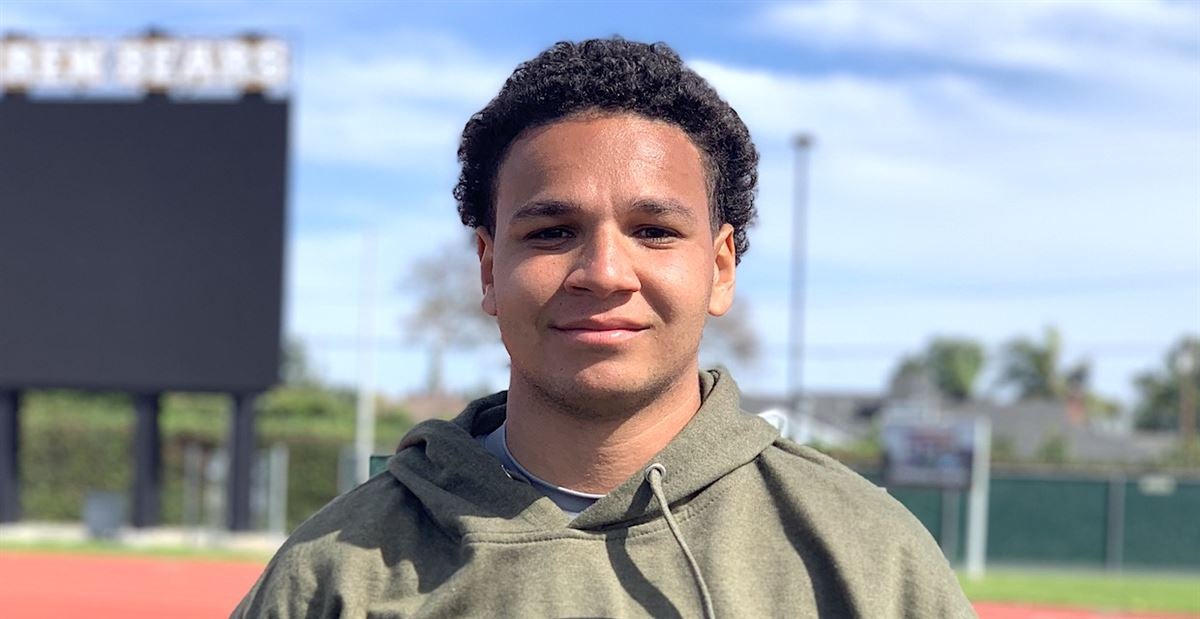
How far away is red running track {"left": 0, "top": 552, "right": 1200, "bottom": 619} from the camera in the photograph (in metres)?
13.4

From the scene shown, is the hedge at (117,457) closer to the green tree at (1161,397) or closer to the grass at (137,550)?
the grass at (137,550)

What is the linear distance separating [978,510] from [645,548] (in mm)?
19997

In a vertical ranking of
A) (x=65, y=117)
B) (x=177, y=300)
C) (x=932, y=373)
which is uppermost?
(x=65, y=117)

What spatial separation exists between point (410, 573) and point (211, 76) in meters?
20.1

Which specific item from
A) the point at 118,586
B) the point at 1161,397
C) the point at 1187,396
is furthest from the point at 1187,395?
the point at 118,586

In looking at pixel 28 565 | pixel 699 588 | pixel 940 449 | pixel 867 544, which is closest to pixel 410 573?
pixel 699 588

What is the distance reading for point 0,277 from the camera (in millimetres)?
20781

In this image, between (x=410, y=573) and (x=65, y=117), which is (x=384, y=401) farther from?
(x=410, y=573)

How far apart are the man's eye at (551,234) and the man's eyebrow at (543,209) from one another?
25mm

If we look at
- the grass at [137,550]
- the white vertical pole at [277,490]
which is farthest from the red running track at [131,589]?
the white vertical pole at [277,490]

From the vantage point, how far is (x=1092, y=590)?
59.9 feet

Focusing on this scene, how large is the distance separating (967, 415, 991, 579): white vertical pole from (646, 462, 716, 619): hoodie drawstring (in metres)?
19.3

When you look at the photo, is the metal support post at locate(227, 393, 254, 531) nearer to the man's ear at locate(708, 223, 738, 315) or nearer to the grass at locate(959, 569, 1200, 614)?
the grass at locate(959, 569, 1200, 614)

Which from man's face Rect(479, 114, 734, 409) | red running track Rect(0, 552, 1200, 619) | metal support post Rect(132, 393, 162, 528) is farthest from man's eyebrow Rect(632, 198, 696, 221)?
metal support post Rect(132, 393, 162, 528)
